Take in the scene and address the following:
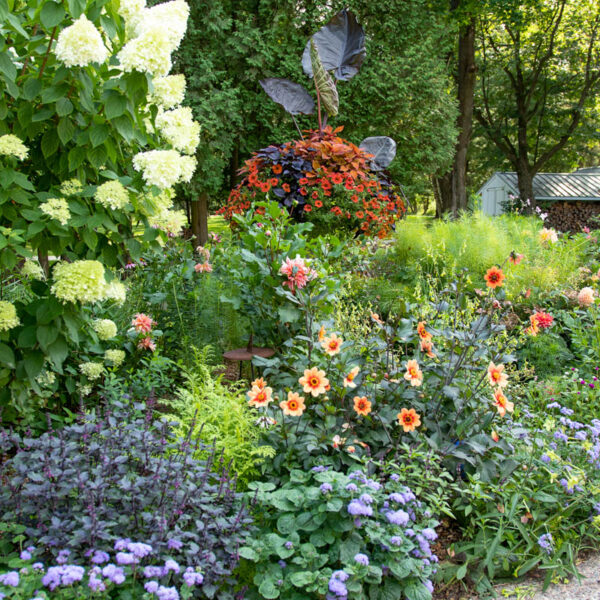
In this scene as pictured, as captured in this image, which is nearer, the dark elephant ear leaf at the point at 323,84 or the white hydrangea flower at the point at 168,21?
A: the white hydrangea flower at the point at 168,21

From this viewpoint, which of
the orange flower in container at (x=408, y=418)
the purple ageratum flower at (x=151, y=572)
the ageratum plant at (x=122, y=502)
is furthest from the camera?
the orange flower in container at (x=408, y=418)

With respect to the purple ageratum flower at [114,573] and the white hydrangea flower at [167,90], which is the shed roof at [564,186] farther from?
the purple ageratum flower at [114,573]

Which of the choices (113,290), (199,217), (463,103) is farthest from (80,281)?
(463,103)

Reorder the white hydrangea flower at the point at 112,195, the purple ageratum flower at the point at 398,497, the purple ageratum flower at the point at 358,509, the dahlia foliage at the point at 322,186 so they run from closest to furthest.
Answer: the purple ageratum flower at the point at 358,509, the purple ageratum flower at the point at 398,497, the white hydrangea flower at the point at 112,195, the dahlia foliage at the point at 322,186

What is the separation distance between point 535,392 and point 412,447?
1646 mm

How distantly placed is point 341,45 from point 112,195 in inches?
238

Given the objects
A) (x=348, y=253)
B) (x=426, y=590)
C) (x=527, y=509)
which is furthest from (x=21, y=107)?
(x=348, y=253)

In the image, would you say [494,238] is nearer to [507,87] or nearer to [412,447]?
[412,447]

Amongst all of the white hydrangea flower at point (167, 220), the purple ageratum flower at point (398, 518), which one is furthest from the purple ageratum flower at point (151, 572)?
the white hydrangea flower at point (167, 220)

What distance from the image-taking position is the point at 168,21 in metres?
2.09

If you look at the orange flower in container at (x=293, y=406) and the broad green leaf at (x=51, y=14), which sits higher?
the broad green leaf at (x=51, y=14)

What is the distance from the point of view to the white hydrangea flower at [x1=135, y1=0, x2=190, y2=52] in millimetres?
2021

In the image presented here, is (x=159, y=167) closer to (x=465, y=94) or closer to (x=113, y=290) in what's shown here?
(x=113, y=290)

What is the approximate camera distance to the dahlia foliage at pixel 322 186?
513 cm
